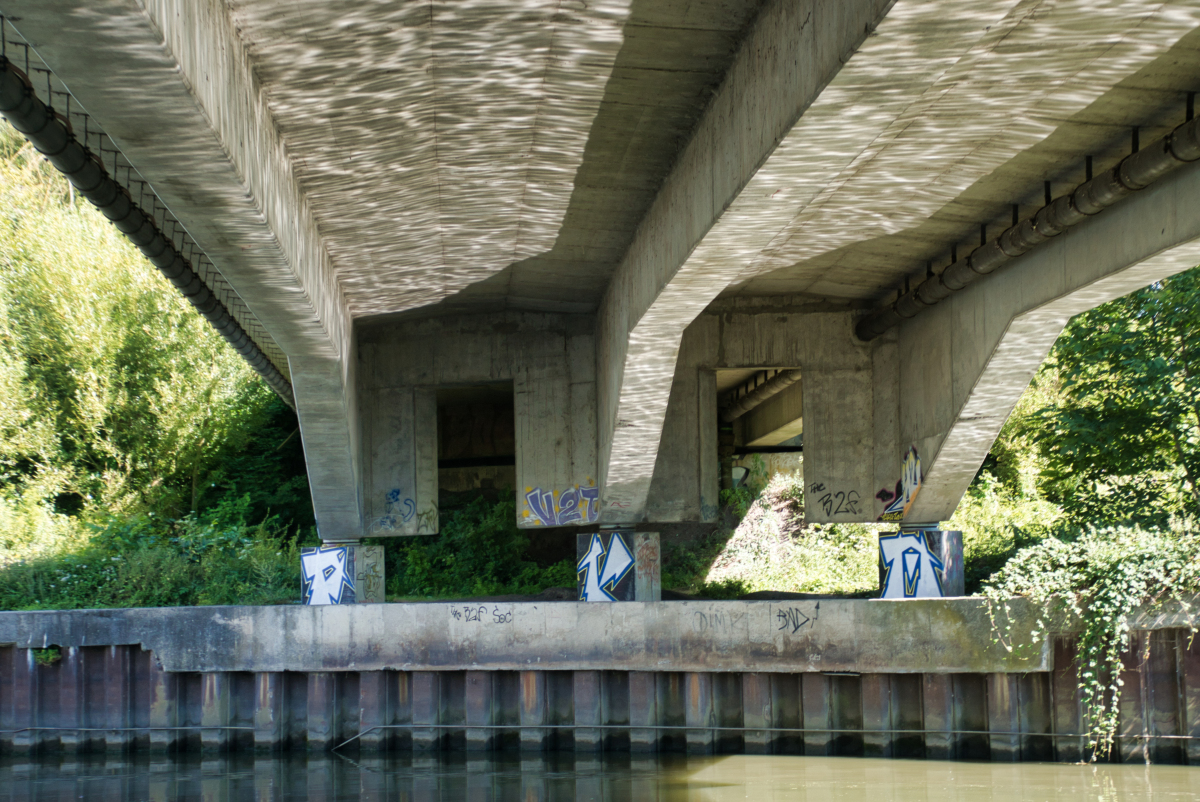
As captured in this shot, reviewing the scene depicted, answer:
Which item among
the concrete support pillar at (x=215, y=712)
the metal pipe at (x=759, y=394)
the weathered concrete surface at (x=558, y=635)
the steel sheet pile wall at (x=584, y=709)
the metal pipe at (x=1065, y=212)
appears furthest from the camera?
the metal pipe at (x=759, y=394)

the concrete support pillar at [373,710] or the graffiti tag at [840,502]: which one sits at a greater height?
the graffiti tag at [840,502]

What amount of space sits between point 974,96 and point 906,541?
824cm

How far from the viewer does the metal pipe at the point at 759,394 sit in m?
23.1

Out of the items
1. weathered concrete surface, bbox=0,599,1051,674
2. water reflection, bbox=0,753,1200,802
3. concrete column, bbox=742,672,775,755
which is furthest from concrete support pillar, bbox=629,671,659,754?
concrete column, bbox=742,672,775,755

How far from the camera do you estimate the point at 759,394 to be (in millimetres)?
25391

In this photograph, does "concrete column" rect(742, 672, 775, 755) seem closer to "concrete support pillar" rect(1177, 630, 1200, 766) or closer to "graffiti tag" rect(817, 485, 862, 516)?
"graffiti tag" rect(817, 485, 862, 516)

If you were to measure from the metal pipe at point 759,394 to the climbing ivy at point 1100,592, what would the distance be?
10552mm

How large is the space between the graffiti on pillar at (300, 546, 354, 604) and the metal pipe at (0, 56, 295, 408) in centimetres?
453

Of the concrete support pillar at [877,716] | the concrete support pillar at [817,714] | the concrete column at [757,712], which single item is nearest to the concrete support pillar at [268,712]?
the concrete column at [757,712]

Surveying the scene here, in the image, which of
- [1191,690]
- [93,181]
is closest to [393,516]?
[93,181]

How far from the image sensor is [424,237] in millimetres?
12297

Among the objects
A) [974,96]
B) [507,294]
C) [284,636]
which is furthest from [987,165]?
[284,636]

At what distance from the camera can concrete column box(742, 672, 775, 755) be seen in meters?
12.9

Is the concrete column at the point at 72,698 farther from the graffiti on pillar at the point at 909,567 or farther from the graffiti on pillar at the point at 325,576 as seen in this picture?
the graffiti on pillar at the point at 909,567
